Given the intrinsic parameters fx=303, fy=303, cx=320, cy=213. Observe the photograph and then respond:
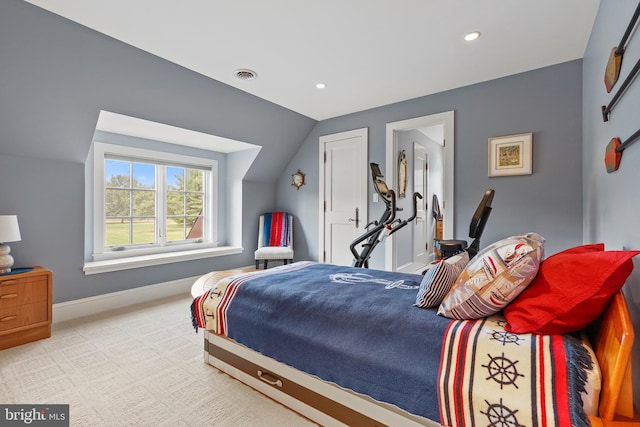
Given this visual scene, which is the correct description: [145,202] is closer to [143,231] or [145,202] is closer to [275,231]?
[143,231]

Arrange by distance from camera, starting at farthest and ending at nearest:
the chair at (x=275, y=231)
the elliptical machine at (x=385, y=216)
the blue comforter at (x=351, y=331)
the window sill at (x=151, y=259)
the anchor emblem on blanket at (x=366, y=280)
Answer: the chair at (x=275, y=231)
the window sill at (x=151, y=259)
the elliptical machine at (x=385, y=216)
the anchor emblem on blanket at (x=366, y=280)
the blue comforter at (x=351, y=331)

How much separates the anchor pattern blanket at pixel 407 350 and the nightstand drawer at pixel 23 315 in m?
1.78

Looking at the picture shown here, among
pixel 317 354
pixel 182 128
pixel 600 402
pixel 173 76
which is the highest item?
pixel 173 76

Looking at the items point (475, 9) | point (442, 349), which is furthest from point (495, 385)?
point (475, 9)

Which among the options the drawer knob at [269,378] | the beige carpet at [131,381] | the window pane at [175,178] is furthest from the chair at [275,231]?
the drawer knob at [269,378]

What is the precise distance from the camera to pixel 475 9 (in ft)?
6.87

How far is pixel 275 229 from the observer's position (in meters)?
5.04

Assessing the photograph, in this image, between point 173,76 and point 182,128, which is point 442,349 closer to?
point 173,76

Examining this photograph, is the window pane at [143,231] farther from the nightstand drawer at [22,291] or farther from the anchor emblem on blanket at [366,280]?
the anchor emblem on blanket at [366,280]

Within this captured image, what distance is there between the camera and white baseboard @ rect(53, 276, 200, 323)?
305 cm

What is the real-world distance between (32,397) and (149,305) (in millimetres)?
1770

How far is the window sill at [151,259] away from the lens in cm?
329

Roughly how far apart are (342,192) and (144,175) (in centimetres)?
273

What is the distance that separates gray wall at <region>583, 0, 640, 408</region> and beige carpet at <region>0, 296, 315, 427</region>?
181cm
